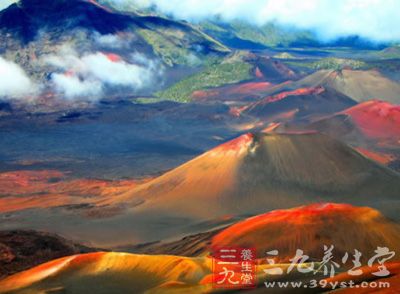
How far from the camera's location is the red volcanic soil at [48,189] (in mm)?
80938

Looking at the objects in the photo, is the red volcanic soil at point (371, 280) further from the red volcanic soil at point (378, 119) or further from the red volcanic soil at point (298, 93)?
the red volcanic soil at point (298, 93)

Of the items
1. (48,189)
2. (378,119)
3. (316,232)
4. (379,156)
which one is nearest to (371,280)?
(316,232)

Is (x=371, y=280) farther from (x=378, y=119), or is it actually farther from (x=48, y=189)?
(x=378, y=119)

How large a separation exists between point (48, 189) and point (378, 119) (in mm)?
68560

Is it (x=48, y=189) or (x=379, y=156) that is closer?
(x=48, y=189)

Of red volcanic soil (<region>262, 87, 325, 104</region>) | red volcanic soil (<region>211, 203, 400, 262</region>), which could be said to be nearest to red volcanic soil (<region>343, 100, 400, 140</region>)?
red volcanic soil (<region>262, 87, 325, 104</region>)

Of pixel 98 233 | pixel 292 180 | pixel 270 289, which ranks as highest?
pixel 292 180

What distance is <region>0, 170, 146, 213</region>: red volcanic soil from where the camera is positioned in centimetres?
8094

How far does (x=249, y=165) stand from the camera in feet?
253

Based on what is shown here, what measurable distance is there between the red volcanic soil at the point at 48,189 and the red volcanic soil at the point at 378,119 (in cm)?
5324

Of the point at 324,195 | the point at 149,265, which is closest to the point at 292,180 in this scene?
the point at 324,195

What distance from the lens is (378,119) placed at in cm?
12825

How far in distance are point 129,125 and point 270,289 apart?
397ft

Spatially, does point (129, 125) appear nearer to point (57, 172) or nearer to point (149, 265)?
point (57, 172)
